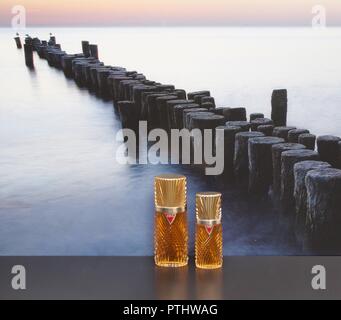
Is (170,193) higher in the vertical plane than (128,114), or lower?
higher

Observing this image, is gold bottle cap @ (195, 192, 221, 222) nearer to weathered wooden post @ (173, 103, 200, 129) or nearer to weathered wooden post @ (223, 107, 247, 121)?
weathered wooden post @ (173, 103, 200, 129)

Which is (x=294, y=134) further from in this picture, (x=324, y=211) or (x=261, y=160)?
(x=324, y=211)

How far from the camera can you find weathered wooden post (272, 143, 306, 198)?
5.82 metres

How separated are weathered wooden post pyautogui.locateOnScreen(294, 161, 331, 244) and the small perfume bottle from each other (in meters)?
1.66

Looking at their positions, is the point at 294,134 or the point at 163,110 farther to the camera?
the point at 163,110

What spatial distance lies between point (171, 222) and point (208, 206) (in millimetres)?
186

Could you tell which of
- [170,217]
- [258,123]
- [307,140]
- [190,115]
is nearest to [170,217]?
[170,217]

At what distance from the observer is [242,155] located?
657 centimetres

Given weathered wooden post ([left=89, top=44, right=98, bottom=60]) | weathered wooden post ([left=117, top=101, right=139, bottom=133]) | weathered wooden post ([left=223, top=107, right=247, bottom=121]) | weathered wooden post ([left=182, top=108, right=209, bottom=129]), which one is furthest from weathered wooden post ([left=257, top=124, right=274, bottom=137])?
weathered wooden post ([left=89, top=44, right=98, bottom=60])

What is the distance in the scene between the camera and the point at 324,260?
3.33 metres

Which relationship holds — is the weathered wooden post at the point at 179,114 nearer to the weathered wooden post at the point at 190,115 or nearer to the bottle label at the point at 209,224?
the weathered wooden post at the point at 190,115

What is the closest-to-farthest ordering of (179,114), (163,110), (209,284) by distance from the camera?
(209,284), (179,114), (163,110)
